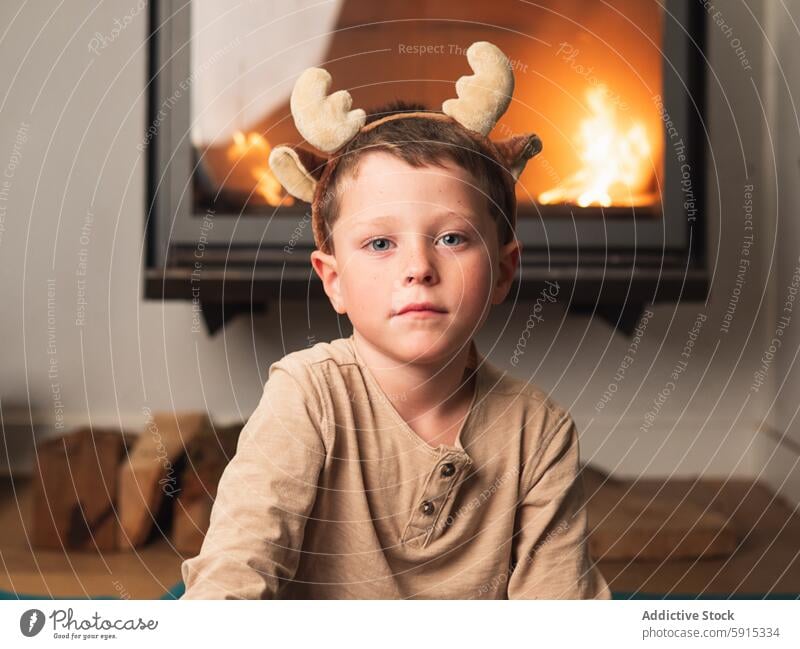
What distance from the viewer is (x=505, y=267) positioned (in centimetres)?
75

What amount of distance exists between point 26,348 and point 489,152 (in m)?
1.10

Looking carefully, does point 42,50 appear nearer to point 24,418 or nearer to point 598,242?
point 24,418

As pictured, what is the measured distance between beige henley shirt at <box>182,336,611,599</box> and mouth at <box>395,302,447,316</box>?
62 millimetres

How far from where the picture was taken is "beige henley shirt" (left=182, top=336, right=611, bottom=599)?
2.20 ft

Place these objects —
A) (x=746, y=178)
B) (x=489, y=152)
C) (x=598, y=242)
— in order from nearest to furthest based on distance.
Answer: (x=489, y=152)
(x=598, y=242)
(x=746, y=178)

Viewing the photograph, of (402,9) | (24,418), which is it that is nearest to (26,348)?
(24,418)

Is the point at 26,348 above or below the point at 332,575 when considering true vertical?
above

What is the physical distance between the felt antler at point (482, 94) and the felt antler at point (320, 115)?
0.21 feet

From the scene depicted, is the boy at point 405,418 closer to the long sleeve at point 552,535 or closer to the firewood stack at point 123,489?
the long sleeve at point 552,535

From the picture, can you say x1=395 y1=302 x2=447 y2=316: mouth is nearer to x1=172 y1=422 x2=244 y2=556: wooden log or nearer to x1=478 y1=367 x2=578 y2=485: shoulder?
x1=478 y1=367 x2=578 y2=485: shoulder

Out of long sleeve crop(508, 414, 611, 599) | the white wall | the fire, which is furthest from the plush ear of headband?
the white wall

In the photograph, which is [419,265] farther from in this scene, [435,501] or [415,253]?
[435,501]
